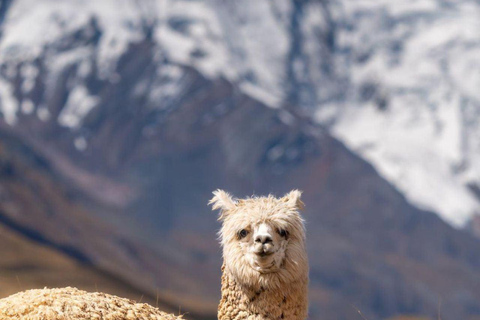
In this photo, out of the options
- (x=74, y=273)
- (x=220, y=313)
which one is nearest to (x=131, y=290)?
(x=74, y=273)

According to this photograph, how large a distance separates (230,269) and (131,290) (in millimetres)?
178409

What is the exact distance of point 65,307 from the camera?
9.84m

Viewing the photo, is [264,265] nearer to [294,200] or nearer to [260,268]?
[260,268]

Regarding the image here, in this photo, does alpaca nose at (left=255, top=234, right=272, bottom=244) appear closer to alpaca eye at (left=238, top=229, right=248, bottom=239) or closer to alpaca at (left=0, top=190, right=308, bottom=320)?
alpaca at (left=0, top=190, right=308, bottom=320)

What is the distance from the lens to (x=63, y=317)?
31.7 ft

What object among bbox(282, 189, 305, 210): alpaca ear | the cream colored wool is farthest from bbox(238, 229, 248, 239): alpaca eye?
the cream colored wool

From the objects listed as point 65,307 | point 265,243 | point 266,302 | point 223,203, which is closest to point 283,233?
point 265,243

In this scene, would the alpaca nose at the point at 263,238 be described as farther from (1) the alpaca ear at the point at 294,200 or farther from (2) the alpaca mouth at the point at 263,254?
(1) the alpaca ear at the point at 294,200

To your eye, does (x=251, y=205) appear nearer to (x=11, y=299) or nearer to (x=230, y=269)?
(x=230, y=269)

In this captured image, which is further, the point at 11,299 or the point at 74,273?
the point at 74,273

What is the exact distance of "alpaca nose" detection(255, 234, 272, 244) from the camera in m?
10.9

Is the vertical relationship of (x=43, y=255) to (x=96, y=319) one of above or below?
above

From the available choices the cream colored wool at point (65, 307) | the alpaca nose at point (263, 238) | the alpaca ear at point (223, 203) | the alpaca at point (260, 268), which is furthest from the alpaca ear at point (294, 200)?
the cream colored wool at point (65, 307)

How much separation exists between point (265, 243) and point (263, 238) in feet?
0.23
